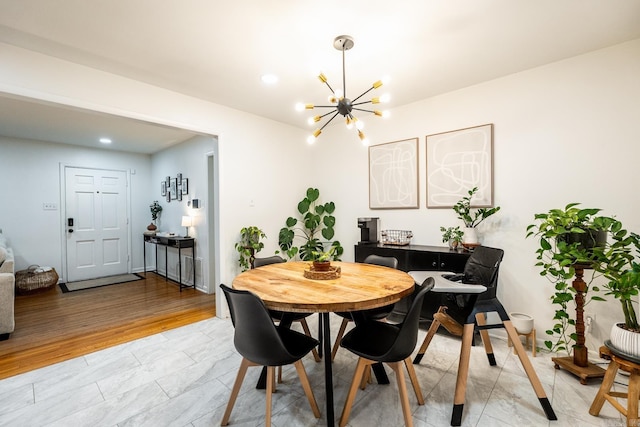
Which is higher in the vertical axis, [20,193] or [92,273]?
[20,193]

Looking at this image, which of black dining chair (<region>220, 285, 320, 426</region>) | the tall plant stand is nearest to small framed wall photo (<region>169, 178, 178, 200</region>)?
black dining chair (<region>220, 285, 320, 426</region>)

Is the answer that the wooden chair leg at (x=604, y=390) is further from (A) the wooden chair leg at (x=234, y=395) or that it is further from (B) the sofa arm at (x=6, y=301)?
(B) the sofa arm at (x=6, y=301)

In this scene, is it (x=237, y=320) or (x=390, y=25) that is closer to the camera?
(x=237, y=320)

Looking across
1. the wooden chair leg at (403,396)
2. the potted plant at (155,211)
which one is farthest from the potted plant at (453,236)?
the potted plant at (155,211)

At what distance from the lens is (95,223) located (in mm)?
5566

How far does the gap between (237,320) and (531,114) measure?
123 inches

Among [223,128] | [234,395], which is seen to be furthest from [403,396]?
[223,128]

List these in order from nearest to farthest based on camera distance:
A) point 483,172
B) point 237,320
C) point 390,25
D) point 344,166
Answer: point 237,320, point 390,25, point 483,172, point 344,166

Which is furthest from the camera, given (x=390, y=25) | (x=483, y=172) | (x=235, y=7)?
(x=483, y=172)

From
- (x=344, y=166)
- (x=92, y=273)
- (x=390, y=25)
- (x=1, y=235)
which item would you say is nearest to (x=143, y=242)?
(x=92, y=273)

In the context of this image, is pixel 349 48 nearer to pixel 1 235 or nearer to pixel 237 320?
pixel 237 320

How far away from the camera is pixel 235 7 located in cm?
184

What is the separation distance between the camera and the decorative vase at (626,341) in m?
1.64

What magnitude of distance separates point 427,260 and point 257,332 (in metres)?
2.10
